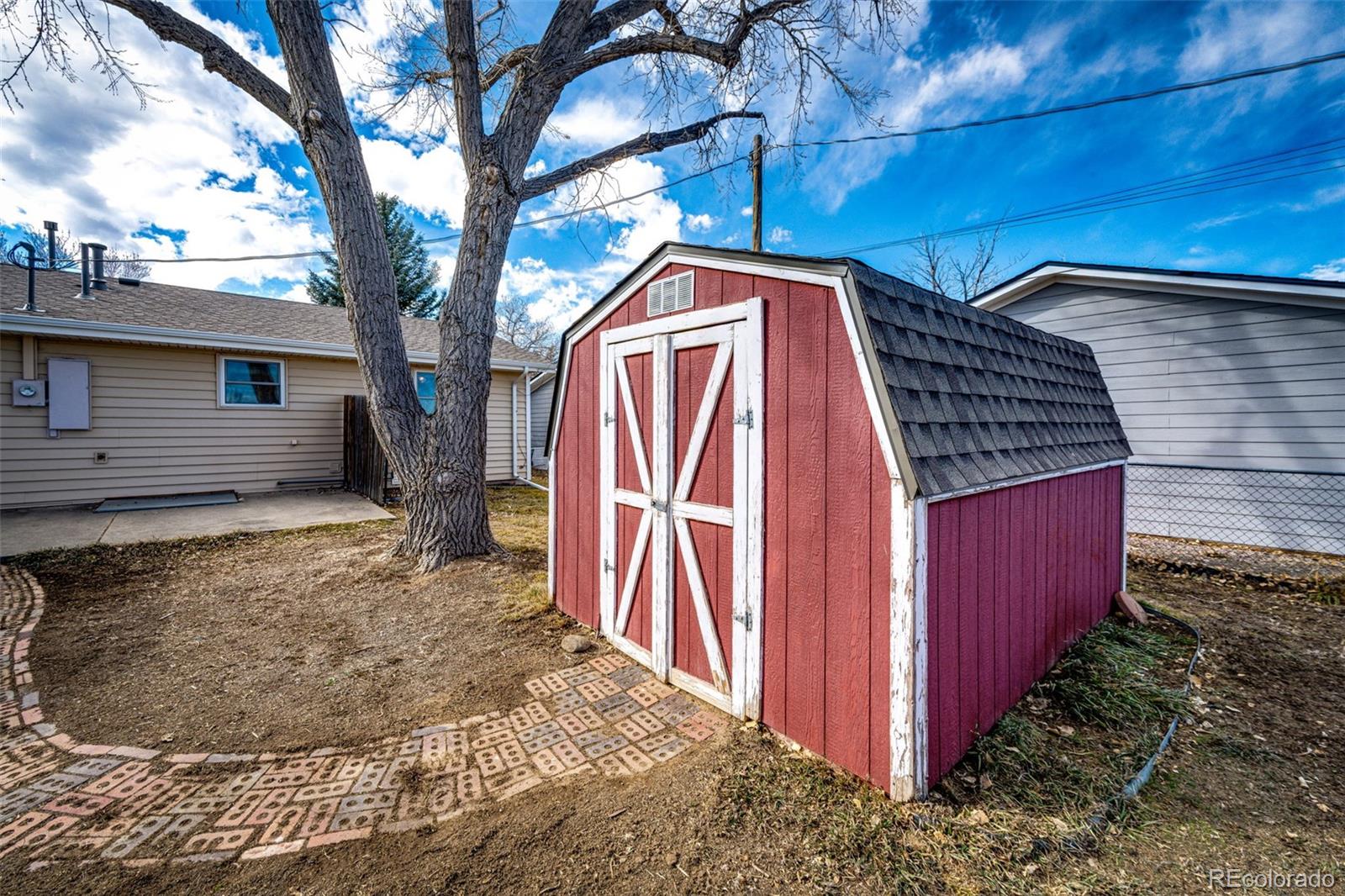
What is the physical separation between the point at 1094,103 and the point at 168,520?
12976mm

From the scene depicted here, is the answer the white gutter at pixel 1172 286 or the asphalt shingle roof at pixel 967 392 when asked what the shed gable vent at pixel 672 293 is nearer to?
the asphalt shingle roof at pixel 967 392

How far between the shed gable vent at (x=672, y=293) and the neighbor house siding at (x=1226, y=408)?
7556 millimetres

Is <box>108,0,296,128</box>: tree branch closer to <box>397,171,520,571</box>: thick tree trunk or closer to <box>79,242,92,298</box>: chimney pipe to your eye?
<box>397,171,520,571</box>: thick tree trunk

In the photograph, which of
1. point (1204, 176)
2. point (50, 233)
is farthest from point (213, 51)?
point (1204, 176)

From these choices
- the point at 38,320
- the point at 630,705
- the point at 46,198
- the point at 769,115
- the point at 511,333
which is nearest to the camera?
the point at 630,705

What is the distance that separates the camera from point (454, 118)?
5.64 metres

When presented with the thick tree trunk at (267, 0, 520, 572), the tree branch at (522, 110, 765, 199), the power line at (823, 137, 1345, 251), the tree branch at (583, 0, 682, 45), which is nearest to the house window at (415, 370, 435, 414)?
the thick tree trunk at (267, 0, 520, 572)

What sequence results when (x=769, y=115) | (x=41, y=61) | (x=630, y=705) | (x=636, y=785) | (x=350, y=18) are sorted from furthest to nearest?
(x=769, y=115) < (x=350, y=18) < (x=41, y=61) < (x=630, y=705) < (x=636, y=785)

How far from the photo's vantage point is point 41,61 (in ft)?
16.5

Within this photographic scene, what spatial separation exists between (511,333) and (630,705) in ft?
96.4

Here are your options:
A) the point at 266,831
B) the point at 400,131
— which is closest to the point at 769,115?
the point at 400,131

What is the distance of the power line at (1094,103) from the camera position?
15.2 feet

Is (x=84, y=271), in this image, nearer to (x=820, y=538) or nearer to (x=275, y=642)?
(x=275, y=642)

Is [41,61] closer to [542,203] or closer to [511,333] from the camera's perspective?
[542,203]
